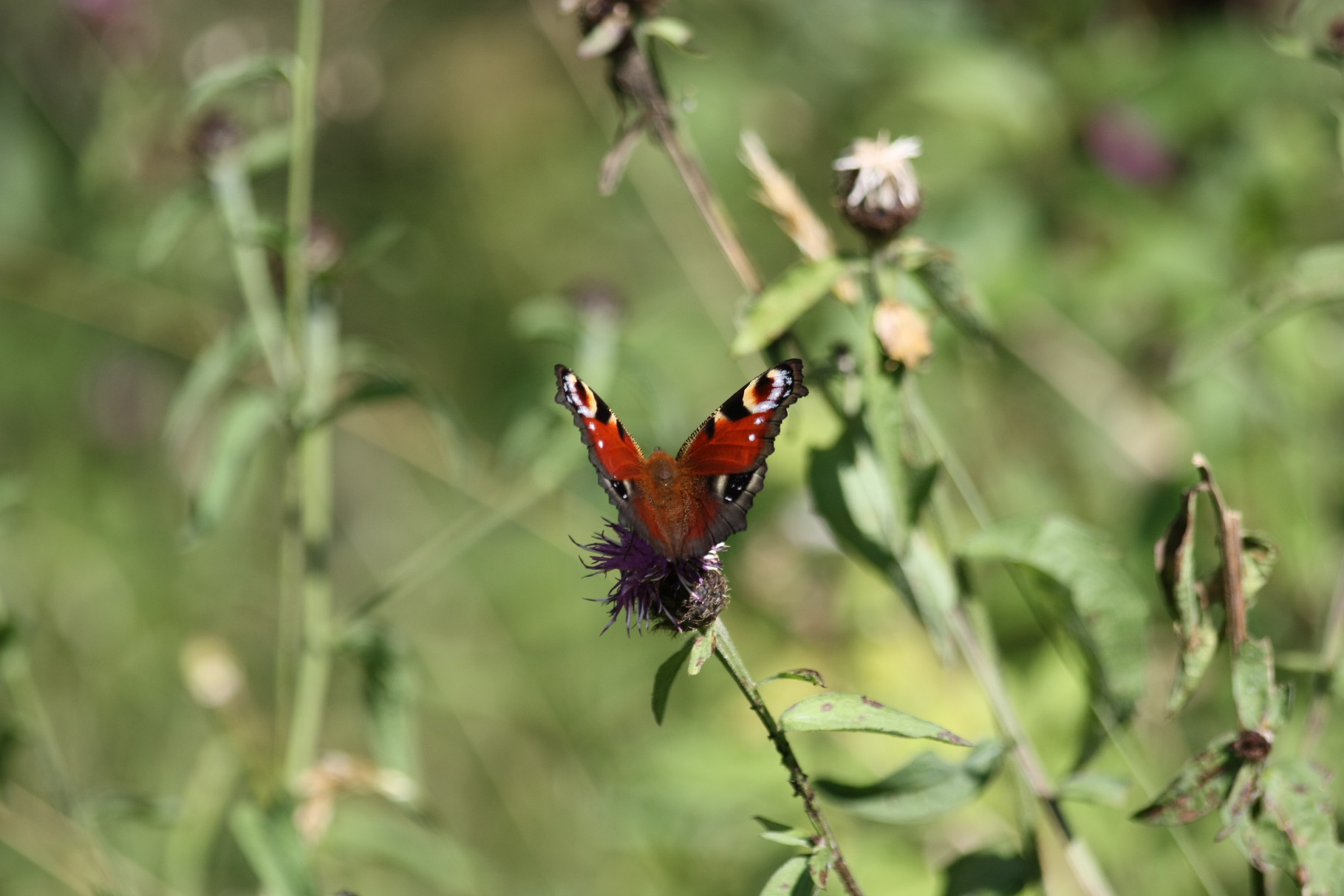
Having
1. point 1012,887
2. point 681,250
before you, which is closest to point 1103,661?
point 1012,887

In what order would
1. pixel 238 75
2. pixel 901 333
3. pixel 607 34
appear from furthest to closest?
→ pixel 238 75
pixel 607 34
pixel 901 333

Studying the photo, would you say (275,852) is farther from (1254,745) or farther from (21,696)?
(1254,745)

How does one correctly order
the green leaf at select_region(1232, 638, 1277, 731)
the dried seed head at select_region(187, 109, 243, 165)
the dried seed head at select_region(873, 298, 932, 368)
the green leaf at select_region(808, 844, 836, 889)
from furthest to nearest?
the dried seed head at select_region(187, 109, 243, 165)
the dried seed head at select_region(873, 298, 932, 368)
the green leaf at select_region(1232, 638, 1277, 731)
the green leaf at select_region(808, 844, 836, 889)

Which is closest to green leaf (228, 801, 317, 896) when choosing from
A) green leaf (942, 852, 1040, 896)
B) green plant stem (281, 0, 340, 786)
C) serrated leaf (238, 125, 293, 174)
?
green plant stem (281, 0, 340, 786)

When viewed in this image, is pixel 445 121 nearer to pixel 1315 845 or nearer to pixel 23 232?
pixel 23 232

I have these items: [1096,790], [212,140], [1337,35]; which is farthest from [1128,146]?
[212,140]

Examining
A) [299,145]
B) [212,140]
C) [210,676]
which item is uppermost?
[212,140]

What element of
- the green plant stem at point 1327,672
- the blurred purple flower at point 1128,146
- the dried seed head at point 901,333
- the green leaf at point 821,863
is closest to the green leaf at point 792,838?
the green leaf at point 821,863

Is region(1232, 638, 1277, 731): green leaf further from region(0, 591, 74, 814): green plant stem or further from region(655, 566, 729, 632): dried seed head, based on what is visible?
region(0, 591, 74, 814): green plant stem
